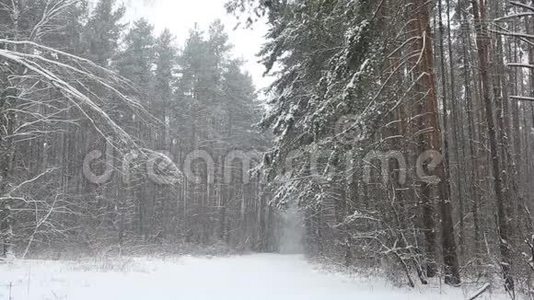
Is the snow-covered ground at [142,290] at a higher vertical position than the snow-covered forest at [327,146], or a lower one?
lower

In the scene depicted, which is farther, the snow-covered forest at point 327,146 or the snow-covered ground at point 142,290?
the snow-covered ground at point 142,290

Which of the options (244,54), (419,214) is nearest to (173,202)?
(244,54)

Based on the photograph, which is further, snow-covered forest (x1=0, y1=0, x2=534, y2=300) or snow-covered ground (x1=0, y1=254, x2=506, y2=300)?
snow-covered ground (x1=0, y1=254, x2=506, y2=300)

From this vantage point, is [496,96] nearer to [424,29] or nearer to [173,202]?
[424,29]

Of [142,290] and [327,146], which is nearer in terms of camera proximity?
[142,290]

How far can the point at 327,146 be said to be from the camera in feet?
39.5

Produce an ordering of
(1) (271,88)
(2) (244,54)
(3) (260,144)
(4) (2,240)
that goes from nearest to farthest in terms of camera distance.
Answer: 1. (4) (2,240)
2. (1) (271,88)
3. (3) (260,144)
4. (2) (244,54)

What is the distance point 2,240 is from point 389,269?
1029 centimetres

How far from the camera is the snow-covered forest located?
21.8 ft

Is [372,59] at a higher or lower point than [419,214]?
higher

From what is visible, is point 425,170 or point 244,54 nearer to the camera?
point 425,170

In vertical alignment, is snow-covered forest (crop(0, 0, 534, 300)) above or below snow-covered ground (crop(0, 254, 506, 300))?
above

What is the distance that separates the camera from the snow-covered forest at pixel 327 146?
6652mm

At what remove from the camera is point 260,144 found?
4262 centimetres
